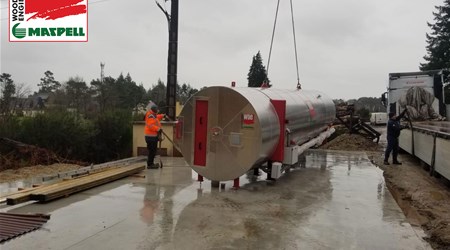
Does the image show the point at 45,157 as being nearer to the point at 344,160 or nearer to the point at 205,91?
the point at 205,91

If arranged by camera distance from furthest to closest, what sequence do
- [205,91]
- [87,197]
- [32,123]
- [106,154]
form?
[106,154]
[32,123]
[205,91]
[87,197]

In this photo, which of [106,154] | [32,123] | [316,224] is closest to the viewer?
[316,224]

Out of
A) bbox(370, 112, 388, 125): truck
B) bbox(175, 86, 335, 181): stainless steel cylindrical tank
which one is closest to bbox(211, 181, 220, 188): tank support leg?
bbox(175, 86, 335, 181): stainless steel cylindrical tank

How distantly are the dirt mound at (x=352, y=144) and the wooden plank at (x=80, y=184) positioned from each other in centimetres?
1036

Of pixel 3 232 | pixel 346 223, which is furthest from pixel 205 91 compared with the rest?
pixel 3 232

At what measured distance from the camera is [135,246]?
4391 mm

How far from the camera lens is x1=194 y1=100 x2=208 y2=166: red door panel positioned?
24.3 feet

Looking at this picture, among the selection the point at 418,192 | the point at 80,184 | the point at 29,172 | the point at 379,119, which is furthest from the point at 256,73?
the point at 80,184

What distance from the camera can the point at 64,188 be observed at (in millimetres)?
6570

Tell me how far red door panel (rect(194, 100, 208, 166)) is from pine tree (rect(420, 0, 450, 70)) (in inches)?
1521

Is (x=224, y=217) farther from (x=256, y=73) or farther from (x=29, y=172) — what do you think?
(x=256, y=73)

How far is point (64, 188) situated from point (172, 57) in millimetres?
8909

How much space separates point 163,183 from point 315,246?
164 inches

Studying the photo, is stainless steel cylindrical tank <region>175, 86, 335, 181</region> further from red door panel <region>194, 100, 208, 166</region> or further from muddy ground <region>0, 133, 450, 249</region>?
muddy ground <region>0, 133, 450, 249</region>
